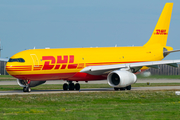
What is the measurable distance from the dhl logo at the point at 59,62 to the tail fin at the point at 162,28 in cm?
1113

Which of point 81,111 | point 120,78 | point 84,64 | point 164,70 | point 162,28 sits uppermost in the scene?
point 162,28

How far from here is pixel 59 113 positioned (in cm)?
1748

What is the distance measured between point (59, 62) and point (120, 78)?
5705 millimetres

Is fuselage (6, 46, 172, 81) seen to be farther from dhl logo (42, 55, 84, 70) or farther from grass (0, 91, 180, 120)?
grass (0, 91, 180, 120)

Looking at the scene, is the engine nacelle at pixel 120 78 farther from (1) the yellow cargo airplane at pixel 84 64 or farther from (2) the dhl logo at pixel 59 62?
(2) the dhl logo at pixel 59 62

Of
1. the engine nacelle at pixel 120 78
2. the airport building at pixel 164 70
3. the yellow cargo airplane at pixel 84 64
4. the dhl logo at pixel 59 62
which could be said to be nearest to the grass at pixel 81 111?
the yellow cargo airplane at pixel 84 64

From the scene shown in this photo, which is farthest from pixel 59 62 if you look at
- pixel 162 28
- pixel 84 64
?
pixel 162 28

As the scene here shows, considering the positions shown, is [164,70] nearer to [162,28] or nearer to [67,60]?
[162,28]

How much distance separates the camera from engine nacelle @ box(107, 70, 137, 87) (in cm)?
3312

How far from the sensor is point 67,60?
34250 mm

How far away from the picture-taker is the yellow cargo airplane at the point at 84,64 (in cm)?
3203

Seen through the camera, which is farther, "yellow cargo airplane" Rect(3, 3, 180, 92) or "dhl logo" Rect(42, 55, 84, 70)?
"dhl logo" Rect(42, 55, 84, 70)

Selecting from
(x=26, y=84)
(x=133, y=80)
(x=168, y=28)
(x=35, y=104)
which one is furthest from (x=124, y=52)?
(x=35, y=104)

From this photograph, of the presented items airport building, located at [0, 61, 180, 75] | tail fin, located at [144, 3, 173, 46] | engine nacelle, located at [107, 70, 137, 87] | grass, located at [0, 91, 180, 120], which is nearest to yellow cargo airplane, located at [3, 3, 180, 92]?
engine nacelle, located at [107, 70, 137, 87]
